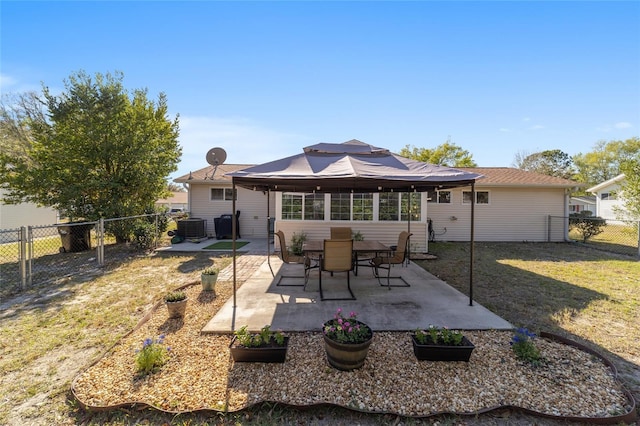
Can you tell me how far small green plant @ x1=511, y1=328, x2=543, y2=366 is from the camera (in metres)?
2.77

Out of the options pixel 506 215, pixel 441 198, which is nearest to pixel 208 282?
pixel 441 198

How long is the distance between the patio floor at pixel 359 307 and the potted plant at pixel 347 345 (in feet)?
2.68

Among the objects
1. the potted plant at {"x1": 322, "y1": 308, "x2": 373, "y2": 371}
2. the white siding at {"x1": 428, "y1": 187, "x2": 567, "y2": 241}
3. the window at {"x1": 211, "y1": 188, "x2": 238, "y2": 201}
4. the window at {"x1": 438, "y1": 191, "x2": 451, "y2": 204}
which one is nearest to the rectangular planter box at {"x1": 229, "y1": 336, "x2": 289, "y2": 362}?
the potted plant at {"x1": 322, "y1": 308, "x2": 373, "y2": 371}

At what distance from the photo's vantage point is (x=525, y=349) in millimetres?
2805

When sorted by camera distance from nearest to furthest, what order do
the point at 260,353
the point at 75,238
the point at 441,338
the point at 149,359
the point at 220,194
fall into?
the point at 149,359
the point at 260,353
the point at 441,338
the point at 75,238
the point at 220,194

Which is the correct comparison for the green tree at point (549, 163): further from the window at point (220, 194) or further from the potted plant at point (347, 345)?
the potted plant at point (347, 345)

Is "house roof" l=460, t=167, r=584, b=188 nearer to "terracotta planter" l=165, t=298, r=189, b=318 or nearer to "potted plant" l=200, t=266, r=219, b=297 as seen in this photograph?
"potted plant" l=200, t=266, r=219, b=297

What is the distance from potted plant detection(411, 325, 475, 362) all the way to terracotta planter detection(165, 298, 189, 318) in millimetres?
3116

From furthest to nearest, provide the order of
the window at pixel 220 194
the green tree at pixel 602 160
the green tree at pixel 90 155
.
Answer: the green tree at pixel 602 160, the window at pixel 220 194, the green tree at pixel 90 155

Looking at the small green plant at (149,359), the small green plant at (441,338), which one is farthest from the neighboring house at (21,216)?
the small green plant at (441,338)

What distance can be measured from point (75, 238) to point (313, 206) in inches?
320

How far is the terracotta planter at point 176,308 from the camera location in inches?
148

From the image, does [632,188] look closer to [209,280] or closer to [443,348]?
[443,348]

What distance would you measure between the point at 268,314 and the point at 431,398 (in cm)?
235
